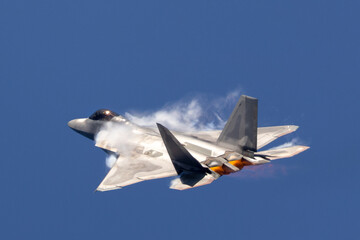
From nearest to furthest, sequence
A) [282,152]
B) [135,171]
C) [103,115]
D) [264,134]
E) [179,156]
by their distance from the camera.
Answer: [179,156] < [135,171] < [282,152] < [264,134] < [103,115]

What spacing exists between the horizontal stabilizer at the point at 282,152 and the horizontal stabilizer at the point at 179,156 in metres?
4.02

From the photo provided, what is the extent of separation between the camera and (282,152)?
3566 cm

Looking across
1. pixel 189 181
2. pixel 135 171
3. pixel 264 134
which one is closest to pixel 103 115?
pixel 135 171

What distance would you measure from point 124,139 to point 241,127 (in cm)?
795

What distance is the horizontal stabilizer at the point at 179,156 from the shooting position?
1282 inches

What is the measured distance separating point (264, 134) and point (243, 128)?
4561 mm

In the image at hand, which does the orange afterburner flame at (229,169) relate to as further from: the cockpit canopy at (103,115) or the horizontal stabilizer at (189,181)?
the cockpit canopy at (103,115)

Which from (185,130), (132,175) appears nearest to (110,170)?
(132,175)

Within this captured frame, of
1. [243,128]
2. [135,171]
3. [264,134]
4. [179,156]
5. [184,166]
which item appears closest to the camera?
[179,156]

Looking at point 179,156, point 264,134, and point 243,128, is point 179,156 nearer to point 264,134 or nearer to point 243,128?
point 243,128

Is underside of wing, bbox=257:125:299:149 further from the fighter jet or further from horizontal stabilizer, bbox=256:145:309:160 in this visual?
horizontal stabilizer, bbox=256:145:309:160

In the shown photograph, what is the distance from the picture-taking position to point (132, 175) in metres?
34.6

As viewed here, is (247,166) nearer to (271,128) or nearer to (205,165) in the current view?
(205,165)

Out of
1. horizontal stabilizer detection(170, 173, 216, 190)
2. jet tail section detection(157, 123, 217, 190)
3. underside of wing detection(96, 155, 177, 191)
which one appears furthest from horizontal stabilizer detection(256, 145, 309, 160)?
underside of wing detection(96, 155, 177, 191)
